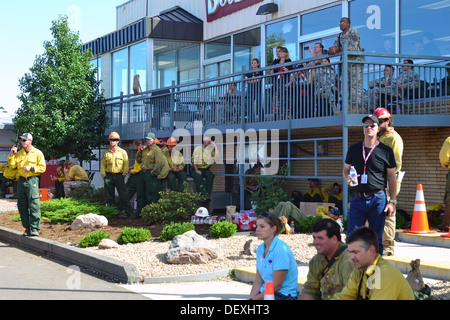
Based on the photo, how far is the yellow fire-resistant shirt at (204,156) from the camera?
15.0m

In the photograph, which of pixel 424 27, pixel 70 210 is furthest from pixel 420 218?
pixel 70 210

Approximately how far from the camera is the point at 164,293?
7613 mm

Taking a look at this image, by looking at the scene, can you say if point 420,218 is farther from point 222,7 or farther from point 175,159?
point 222,7

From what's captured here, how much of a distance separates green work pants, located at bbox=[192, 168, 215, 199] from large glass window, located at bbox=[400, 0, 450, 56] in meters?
5.37

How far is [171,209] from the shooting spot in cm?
1347

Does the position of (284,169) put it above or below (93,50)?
below

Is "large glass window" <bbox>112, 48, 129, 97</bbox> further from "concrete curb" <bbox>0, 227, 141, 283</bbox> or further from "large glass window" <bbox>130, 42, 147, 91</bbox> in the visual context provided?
"concrete curb" <bbox>0, 227, 141, 283</bbox>

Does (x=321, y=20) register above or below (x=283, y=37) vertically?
above

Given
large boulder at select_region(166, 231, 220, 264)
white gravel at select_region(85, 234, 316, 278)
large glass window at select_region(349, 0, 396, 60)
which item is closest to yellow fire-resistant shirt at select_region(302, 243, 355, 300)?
white gravel at select_region(85, 234, 316, 278)

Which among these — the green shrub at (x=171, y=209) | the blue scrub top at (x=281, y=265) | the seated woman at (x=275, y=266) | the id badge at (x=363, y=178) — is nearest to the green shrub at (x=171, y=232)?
the green shrub at (x=171, y=209)

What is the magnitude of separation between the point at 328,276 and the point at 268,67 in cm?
921

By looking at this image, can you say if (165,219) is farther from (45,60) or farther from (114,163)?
(45,60)
